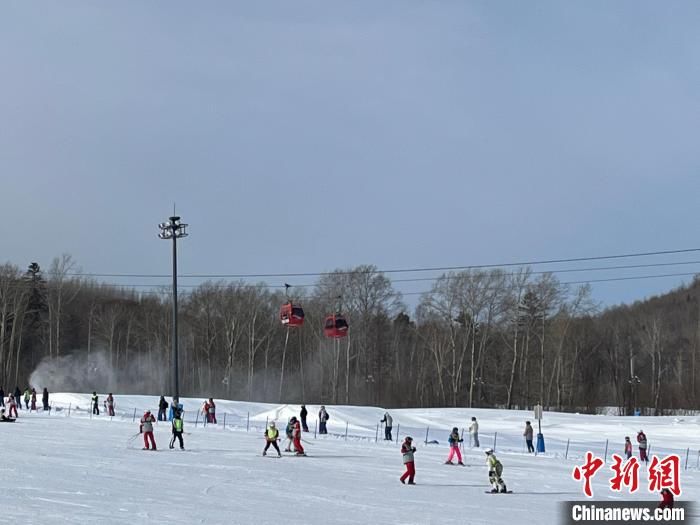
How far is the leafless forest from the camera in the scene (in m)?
96.2

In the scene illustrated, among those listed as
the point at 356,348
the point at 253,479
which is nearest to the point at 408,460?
the point at 253,479

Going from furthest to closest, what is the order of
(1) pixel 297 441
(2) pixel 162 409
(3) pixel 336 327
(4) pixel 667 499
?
(3) pixel 336 327 → (2) pixel 162 409 → (1) pixel 297 441 → (4) pixel 667 499

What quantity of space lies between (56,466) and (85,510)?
9057mm

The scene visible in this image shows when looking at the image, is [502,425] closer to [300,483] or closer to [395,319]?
[300,483]

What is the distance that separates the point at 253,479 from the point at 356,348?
78496mm

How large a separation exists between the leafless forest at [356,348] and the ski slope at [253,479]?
4562cm

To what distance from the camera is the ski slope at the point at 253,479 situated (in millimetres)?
21328

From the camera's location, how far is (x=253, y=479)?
27594mm

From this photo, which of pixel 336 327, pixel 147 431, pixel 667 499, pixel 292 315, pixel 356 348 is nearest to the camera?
pixel 667 499

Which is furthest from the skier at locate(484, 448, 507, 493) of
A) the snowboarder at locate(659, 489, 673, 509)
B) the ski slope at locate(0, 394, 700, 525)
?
the snowboarder at locate(659, 489, 673, 509)

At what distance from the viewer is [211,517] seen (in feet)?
66.7

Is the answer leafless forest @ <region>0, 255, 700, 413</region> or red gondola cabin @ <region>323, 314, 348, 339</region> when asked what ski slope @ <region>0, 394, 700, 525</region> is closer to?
red gondola cabin @ <region>323, 314, 348, 339</region>

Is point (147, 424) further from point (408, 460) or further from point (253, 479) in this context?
point (408, 460)

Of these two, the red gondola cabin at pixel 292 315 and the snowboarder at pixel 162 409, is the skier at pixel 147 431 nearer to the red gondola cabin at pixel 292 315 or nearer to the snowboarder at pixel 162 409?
the snowboarder at pixel 162 409
